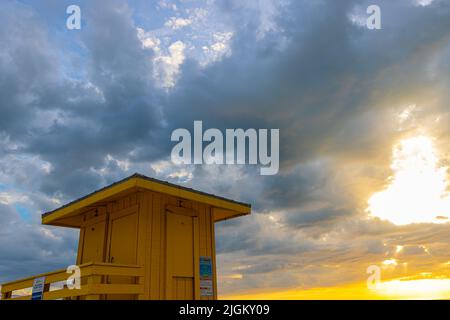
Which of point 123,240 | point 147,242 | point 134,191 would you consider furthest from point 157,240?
point 134,191

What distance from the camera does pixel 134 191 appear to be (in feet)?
41.8

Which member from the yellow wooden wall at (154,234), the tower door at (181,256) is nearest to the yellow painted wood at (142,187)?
the yellow wooden wall at (154,234)

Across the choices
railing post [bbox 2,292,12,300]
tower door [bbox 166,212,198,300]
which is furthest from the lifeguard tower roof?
railing post [bbox 2,292,12,300]

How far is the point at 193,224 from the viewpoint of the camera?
1369 cm

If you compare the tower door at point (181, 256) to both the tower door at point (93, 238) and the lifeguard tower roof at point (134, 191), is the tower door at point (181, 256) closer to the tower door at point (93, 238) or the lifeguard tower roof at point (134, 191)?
the lifeguard tower roof at point (134, 191)

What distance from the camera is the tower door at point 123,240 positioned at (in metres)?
12.4

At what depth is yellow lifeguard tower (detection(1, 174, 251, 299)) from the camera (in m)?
11.7

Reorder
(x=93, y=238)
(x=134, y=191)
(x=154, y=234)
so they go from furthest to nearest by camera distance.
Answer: (x=93, y=238) < (x=134, y=191) < (x=154, y=234)

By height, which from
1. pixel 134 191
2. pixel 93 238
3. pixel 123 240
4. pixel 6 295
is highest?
pixel 134 191

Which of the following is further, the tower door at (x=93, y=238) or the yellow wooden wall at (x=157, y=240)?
the tower door at (x=93, y=238)

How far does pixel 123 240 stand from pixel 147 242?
49.3 inches

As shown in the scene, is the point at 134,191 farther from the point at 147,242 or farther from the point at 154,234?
the point at 147,242

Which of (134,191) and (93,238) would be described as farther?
(93,238)
